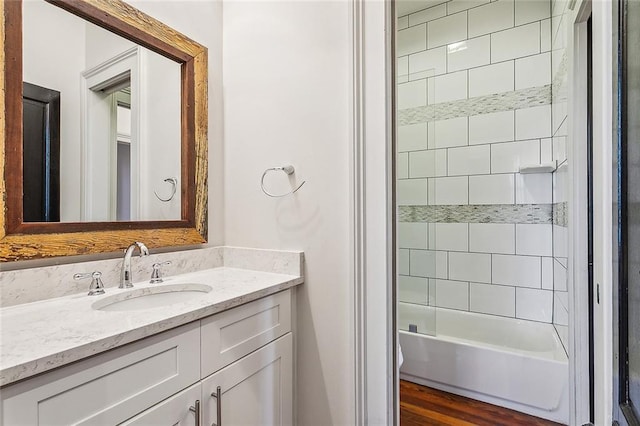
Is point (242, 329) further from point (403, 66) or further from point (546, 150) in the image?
point (403, 66)

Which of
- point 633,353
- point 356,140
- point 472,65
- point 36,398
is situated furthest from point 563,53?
point 36,398

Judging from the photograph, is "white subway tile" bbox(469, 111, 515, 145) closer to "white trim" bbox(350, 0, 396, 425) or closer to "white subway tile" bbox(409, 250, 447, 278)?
"white subway tile" bbox(409, 250, 447, 278)

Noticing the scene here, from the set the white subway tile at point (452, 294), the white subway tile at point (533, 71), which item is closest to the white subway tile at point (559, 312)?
the white subway tile at point (452, 294)

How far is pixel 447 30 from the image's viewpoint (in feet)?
8.41

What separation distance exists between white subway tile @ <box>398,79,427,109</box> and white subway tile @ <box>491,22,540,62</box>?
0.51 metres

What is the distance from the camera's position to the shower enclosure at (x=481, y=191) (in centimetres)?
201

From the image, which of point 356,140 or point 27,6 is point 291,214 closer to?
point 356,140

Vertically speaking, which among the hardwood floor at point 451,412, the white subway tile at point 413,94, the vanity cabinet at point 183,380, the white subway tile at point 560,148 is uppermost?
the white subway tile at point 413,94

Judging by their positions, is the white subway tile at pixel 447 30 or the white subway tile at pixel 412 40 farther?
the white subway tile at pixel 412 40

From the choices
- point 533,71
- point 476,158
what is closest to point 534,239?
point 476,158

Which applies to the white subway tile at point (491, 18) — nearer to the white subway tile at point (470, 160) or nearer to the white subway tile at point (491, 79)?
the white subway tile at point (491, 79)

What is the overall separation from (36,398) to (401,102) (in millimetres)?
2681

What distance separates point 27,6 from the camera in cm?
104

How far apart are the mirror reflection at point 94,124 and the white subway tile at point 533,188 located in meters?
2.22
